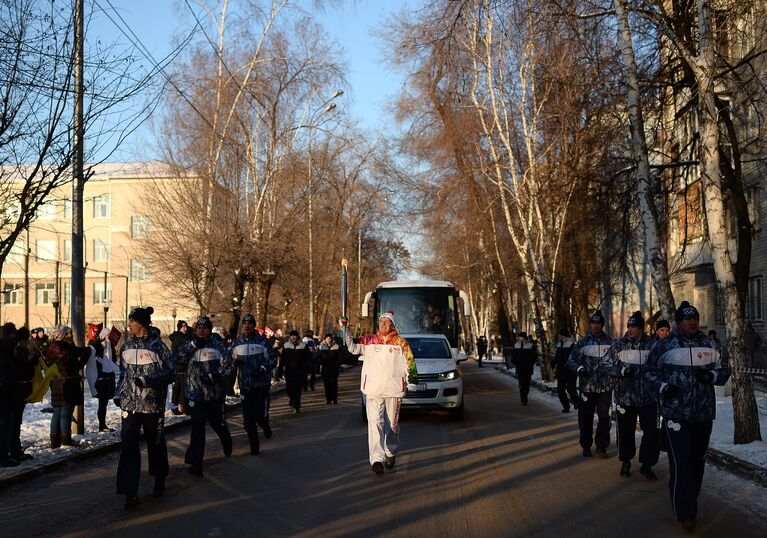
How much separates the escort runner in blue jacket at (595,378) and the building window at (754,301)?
717 inches

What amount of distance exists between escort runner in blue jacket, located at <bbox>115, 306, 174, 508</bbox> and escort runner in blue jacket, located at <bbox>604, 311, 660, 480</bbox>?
536cm

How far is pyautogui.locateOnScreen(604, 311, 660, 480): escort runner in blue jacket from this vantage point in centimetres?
1108

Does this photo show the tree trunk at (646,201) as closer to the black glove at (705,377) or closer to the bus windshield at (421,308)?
the black glove at (705,377)

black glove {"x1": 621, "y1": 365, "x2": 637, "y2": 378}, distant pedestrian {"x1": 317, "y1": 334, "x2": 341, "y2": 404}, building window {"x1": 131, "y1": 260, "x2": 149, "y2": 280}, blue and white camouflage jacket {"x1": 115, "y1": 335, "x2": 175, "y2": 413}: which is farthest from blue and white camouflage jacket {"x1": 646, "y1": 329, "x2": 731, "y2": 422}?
building window {"x1": 131, "y1": 260, "x2": 149, "y2": 280}

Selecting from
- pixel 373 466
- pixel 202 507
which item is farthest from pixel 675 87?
pixel 202 507

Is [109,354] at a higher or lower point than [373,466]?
higher

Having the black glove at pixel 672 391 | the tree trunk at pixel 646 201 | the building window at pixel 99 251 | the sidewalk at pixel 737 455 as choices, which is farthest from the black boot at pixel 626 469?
the building window at pixel 99 251

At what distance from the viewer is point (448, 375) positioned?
18.5 meters

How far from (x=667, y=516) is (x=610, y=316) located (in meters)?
47.6

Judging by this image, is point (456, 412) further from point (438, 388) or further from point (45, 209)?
point (45, 209)

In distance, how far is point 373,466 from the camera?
11.0 m

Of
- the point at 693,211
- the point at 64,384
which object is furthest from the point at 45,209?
the point at 693,211

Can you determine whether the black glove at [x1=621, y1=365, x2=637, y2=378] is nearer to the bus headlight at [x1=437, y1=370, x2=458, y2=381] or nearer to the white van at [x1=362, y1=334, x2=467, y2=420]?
the white van at [x1=362, y1=334, x2=467, y2=420]

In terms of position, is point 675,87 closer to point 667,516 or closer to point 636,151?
point 636,151
